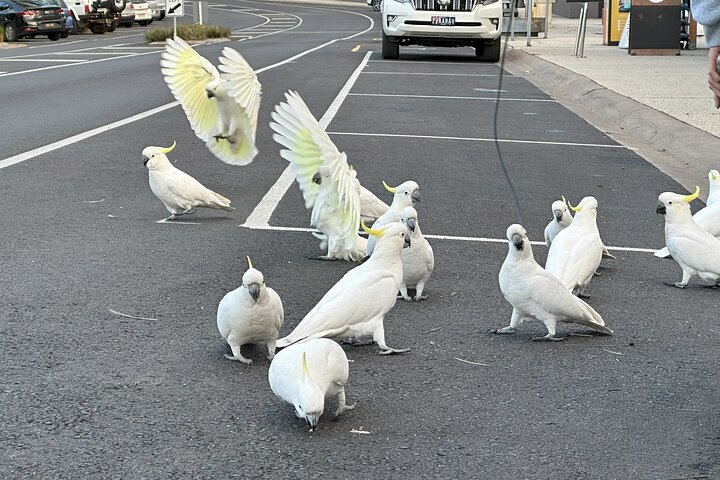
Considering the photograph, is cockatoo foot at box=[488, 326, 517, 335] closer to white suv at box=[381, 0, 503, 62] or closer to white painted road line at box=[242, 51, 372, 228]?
white painted road line at box=[242, 51, 372, 228]

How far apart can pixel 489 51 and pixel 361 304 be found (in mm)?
22256

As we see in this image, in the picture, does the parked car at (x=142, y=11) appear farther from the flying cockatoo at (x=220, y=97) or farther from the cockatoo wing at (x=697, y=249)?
the cockatoo wing at (x=697, y=249)

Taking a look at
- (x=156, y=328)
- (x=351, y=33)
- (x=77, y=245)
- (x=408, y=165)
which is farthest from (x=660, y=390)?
(x=351, y=33)

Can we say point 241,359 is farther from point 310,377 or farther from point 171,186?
point 171,186

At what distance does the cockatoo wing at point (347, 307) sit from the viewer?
476cm

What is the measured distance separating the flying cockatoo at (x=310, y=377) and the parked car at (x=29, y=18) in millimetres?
34362

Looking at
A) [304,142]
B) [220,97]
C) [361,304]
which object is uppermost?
[304,142]

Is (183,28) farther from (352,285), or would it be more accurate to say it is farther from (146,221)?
(352,285)

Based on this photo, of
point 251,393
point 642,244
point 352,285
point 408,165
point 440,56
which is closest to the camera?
point 251,393

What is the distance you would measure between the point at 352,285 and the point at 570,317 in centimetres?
106

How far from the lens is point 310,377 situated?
155 inches

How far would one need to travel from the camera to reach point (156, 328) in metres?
5.29

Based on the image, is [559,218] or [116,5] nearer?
[559,218]

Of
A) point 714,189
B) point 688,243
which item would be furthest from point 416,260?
point 714,189
